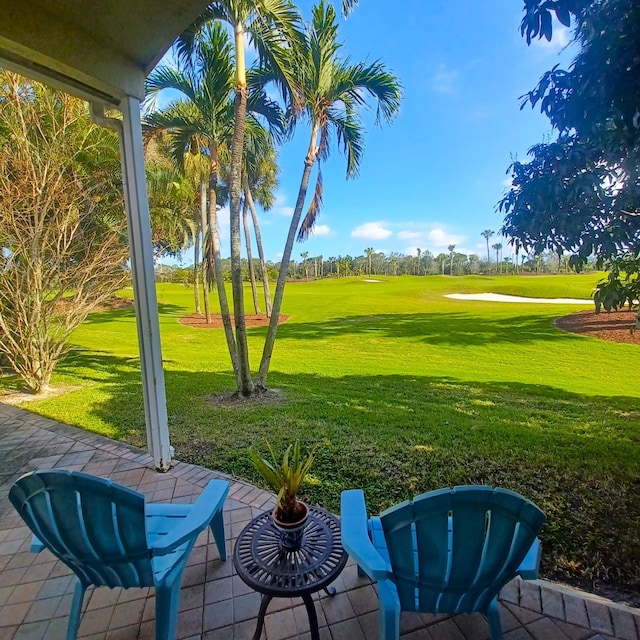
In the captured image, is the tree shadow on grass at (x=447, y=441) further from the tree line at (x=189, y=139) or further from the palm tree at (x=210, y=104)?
the palm tree at (x=210, y=104)

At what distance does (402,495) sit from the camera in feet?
8.97

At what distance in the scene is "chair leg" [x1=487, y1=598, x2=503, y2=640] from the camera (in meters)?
1.44

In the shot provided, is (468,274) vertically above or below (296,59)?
below

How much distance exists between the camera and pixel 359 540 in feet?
4.80

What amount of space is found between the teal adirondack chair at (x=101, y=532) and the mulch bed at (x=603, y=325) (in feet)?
42.0

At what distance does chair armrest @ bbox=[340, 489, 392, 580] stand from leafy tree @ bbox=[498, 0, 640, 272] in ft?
5.78

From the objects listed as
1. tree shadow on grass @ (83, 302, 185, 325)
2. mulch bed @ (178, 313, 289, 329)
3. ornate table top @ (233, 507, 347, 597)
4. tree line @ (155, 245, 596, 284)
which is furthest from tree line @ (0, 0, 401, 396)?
tree line @ (155, 245, 596, 284)

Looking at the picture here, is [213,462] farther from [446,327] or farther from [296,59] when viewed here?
[446,327]

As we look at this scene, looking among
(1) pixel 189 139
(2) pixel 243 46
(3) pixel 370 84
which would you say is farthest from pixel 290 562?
(1) pixel 189 139

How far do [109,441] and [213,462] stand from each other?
→ 125cm

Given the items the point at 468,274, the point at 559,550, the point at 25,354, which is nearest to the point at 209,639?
the point at 559,550

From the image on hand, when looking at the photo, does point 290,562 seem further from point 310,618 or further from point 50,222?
point 50,222

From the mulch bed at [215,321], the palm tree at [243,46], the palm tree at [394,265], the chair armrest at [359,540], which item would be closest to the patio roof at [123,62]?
the chair armrest at [359,540]

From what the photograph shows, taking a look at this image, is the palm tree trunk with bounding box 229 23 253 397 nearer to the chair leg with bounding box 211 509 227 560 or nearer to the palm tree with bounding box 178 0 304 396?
the palm tree with bounding box 178 0 304 396
